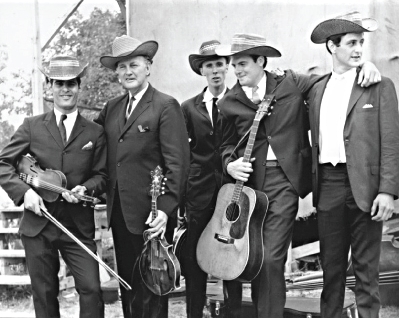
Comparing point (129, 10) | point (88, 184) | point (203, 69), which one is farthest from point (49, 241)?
point (129, 10)

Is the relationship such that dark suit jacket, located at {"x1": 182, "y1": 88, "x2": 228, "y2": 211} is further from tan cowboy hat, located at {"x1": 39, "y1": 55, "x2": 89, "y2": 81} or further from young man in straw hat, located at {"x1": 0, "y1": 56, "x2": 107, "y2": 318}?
tan cowboy hat, located at {"x1": 39, "y1": 55, "x2": 89, "y2": 81}

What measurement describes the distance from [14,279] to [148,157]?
3.07m

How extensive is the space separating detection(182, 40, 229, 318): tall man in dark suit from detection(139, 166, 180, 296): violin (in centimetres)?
62

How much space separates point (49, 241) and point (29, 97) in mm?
4386

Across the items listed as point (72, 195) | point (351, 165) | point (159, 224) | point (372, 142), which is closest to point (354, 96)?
point (372, 142)

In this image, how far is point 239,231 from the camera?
5230 mm

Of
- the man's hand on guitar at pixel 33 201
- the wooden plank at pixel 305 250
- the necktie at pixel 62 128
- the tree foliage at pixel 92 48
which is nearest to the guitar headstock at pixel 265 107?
the necktie at pixel 62 128

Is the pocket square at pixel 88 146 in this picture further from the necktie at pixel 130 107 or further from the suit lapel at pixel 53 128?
the necktie at pixel 130 107

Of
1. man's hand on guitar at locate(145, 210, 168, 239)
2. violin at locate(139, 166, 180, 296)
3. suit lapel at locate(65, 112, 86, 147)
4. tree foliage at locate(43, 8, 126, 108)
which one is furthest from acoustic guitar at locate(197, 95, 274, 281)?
tree foliage at locate(43, 8, 126, 108)

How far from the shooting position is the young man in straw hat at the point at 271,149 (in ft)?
16.7

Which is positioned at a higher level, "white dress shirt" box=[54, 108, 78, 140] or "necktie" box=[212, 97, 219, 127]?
"necktie" box=[212, 97, 219, 127]

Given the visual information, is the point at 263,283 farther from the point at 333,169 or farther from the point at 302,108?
the point at 302,108

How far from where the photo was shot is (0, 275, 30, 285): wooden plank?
7.76 m

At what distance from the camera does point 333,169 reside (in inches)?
199
